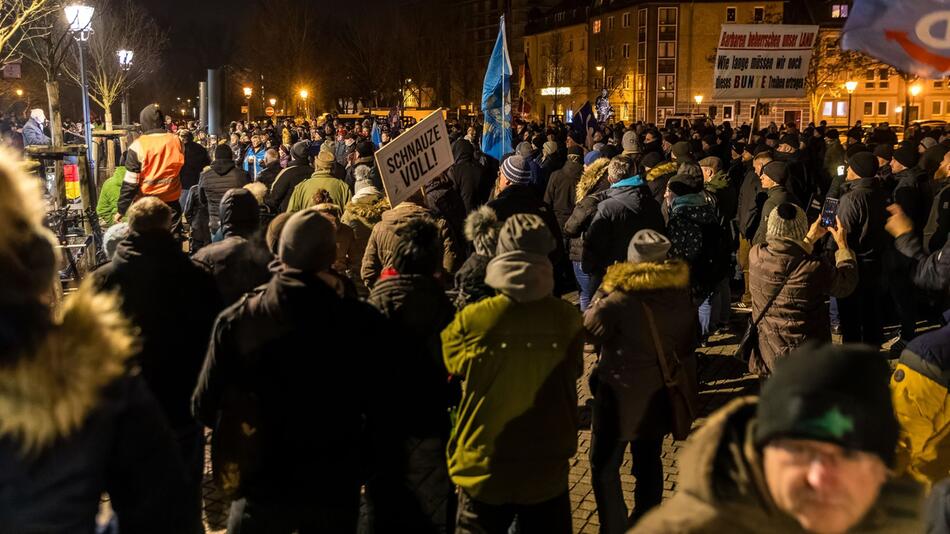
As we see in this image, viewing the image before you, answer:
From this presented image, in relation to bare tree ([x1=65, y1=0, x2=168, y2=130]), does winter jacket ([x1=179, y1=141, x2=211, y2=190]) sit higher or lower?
lower

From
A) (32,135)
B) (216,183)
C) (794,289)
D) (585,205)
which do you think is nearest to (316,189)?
(216,183)

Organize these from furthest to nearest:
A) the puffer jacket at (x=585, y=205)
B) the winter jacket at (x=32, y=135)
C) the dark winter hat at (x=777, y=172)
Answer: the winter jacket at (x=32, y=135) → the dark winter hat at (x=777, y=172) → the puffer jacket at (x=585, y=205)

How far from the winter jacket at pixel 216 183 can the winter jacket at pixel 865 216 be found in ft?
21.0

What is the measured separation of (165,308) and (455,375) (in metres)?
1.46

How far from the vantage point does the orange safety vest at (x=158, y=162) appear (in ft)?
33.0

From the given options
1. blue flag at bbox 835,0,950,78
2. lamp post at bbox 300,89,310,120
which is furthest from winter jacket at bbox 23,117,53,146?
lamp post at bbox 300,89,310,120

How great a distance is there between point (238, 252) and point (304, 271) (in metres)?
2.27

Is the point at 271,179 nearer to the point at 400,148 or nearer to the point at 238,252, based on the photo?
the point at 400,148

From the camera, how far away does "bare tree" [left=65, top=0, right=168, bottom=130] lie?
41.6m

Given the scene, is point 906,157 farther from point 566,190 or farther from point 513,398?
point 513,398

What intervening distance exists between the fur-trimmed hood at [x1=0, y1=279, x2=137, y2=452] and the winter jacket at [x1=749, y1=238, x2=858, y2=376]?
15.1 ft

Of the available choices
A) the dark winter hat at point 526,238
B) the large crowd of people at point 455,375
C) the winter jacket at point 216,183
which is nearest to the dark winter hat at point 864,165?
the large crowd of people at point 455,375

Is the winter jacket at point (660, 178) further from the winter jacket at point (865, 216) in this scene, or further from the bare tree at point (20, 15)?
the bare tree at point (20, 15)

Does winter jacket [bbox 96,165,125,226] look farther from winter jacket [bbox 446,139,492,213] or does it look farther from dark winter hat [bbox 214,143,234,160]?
winter jacket [bbox 446,139,492,213]
